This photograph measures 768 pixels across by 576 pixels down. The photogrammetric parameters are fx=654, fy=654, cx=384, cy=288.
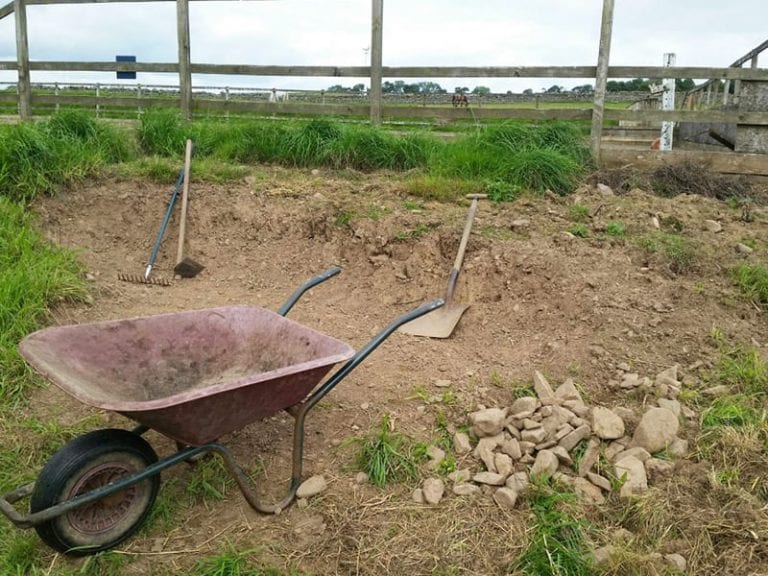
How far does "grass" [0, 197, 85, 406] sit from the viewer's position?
11.5 feet

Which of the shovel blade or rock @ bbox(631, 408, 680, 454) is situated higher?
the shovel blade

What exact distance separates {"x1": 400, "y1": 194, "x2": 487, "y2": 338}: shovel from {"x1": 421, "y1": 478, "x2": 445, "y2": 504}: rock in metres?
1.49

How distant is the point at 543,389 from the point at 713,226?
277 cm

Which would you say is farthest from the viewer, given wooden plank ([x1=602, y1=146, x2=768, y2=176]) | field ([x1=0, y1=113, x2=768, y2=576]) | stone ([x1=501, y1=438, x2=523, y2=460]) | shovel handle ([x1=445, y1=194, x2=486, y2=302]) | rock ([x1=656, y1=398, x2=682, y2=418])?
wooden plank ([x1=602, y1=146, x2=768, y2=176])

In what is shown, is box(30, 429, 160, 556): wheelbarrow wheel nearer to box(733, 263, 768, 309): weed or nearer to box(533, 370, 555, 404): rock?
box(533, 370, 555, 404): rock

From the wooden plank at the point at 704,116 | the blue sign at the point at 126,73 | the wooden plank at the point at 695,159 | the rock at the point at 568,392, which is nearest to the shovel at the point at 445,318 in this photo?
the rock at the point at 568,392

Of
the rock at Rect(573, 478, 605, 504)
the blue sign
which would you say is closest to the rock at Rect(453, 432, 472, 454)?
the rock at Rect(573, 478, 605, 504)

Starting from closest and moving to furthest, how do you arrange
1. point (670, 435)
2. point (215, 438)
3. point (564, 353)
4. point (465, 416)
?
point (215, 438)
point (670, 435)
point (465, 416)
point (564, 353)

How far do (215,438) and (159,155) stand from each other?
516cm

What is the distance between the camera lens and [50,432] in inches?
123

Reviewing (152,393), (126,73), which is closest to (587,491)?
(152,393)

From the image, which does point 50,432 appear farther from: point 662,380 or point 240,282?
point 662,380

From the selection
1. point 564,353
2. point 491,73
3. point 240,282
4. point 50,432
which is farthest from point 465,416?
point 491,73

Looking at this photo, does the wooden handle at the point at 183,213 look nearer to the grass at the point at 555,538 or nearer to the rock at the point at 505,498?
the rock at the point at 505,498
